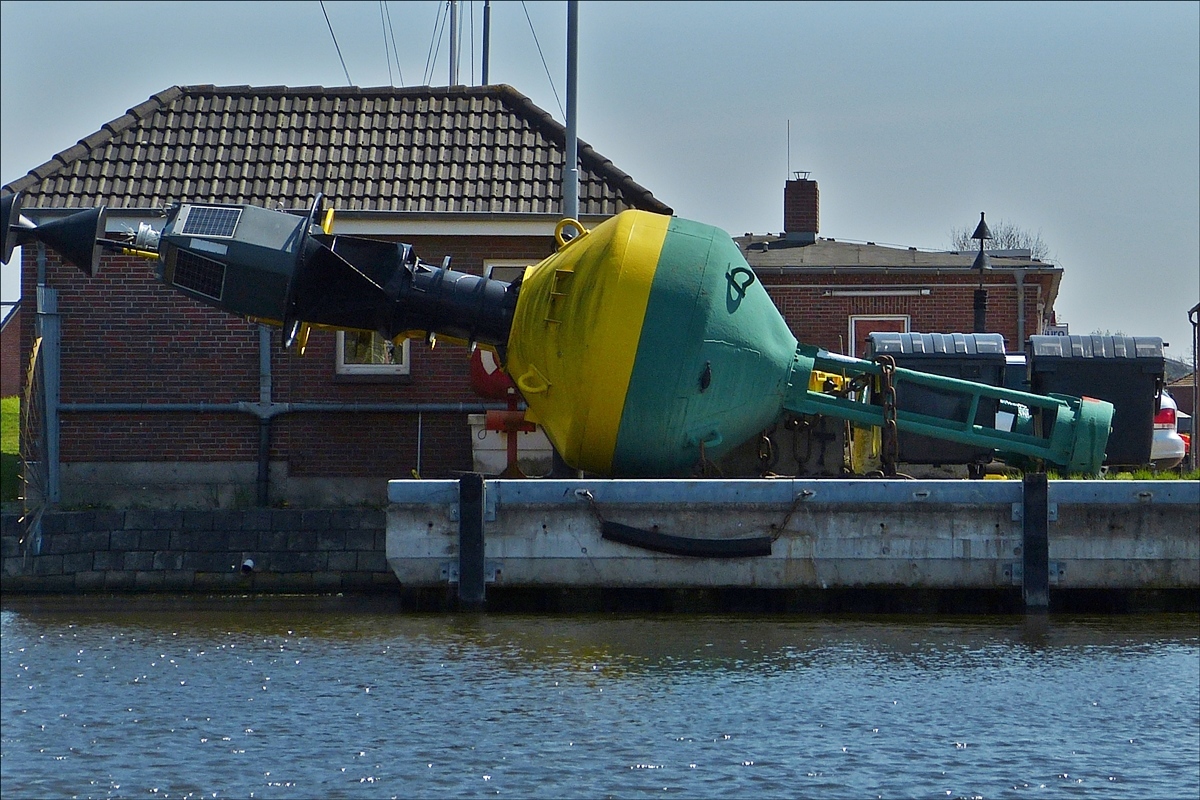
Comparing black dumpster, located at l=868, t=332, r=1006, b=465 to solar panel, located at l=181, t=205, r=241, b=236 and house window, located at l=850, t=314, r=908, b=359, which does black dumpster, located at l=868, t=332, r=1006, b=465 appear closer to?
solar panel, located at l=181, t=205, r=241, b=236

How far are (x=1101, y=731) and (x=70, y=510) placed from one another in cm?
1205

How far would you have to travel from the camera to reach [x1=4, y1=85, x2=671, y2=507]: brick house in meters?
19.2

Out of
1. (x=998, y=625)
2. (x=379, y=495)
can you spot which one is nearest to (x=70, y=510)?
(x=379, y=495)

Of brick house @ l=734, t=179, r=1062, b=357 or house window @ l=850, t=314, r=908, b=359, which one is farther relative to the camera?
house window @ l=850, t=314, r=908, b=359

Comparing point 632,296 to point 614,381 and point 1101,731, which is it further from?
point 1101,731

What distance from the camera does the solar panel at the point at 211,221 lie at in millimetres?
14547

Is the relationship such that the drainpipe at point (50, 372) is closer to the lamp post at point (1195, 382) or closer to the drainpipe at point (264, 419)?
the drainpipe at point (264, 419)

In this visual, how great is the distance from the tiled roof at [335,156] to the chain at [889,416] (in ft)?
18.5

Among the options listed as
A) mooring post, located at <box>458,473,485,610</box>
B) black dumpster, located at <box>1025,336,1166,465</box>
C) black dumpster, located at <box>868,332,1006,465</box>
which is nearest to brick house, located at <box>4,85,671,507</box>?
black dumpster, located at <box>868,332,1006,465</box>

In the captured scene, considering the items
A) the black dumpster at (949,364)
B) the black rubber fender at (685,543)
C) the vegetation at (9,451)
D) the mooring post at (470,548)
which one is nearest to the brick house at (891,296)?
the black dumpster at (949,364)

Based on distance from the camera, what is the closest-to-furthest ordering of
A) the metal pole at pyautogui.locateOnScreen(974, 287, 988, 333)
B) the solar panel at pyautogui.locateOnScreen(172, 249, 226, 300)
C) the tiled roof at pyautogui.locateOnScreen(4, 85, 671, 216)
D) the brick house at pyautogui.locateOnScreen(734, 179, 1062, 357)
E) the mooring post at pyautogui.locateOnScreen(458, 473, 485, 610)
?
1. the mooring post at pyautogui.locateOnScreen(458, 473, 485, 610)
2. the solar panel at pyautogui.locateOnScreen(172, 249, 226, 300)
3. the tiled roof at pyautogui.locateOnScreen(4, 85, 671, 216)
4. the metal pole at pyautogui.locateOnScreen(974, 287, 988, 333)
5. the brick house at pyautogui.locateOnScreen(734, 179, 1062, 357)

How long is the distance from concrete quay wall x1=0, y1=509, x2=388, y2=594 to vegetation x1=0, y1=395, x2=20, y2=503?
1.83 meters

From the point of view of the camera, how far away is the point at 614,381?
1436cm

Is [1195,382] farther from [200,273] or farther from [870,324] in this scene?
[200,273]
